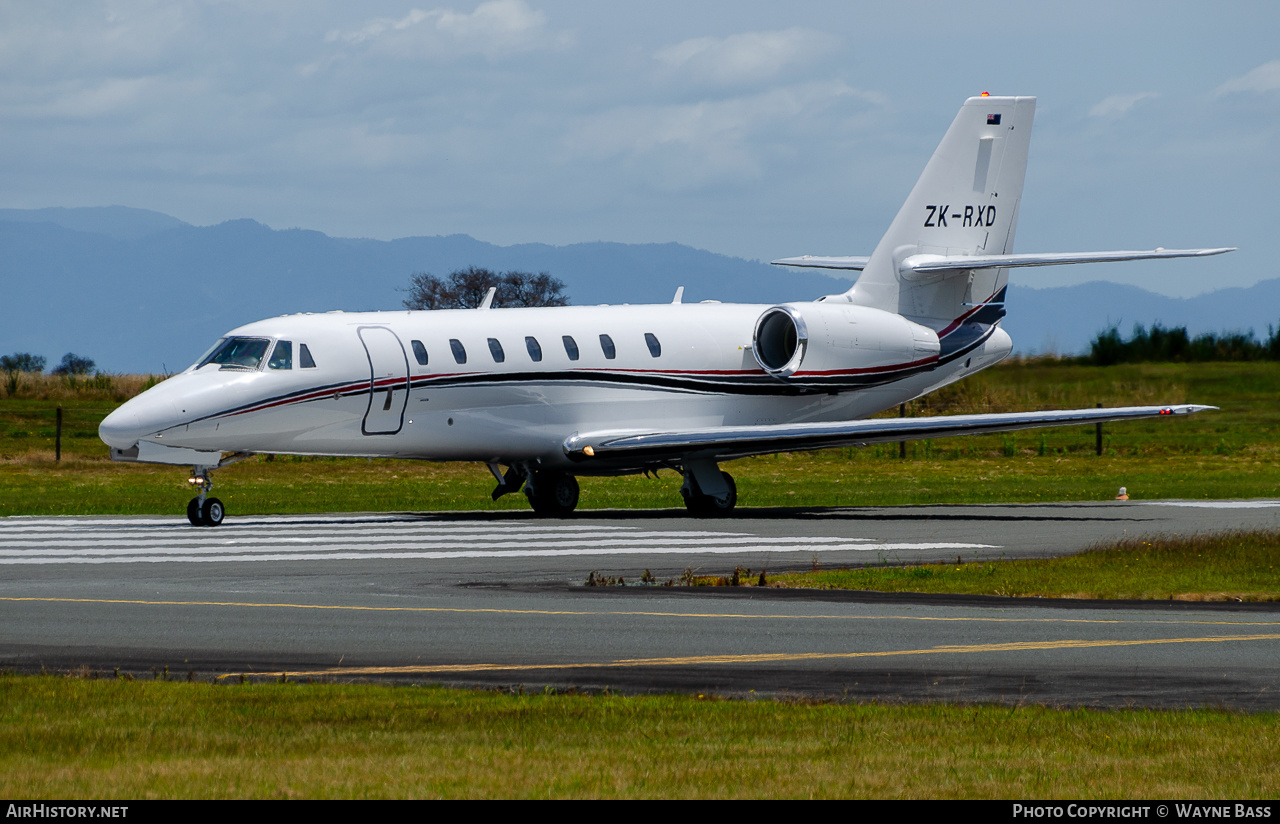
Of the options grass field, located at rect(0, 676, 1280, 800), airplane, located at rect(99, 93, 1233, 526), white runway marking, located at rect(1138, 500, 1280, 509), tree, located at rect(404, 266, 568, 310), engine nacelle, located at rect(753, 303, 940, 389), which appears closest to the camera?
grass field, located at rect(0, 676, 1280, 800)

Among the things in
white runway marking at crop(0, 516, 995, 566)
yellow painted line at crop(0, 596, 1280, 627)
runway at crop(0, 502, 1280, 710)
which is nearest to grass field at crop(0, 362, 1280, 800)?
runway at crop(0, 502, 1280, 710)

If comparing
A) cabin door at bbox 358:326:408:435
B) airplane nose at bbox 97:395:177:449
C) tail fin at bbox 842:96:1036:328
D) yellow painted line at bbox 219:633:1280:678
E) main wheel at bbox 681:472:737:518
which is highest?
tail fin at bbox 842:96:1036:328

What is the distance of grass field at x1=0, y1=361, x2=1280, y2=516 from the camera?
4025 centimetres

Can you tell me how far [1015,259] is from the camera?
33969 mm

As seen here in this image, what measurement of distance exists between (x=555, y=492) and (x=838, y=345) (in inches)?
234

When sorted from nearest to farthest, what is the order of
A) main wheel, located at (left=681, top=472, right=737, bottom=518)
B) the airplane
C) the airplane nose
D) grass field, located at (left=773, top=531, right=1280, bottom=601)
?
1. grass field, located at (left=773, top=531, right=1280, bottom=601)
2. the airplane nose
3. the airplane
4. main wheel, located at (left=681, top=472, right=737, bottom=518)

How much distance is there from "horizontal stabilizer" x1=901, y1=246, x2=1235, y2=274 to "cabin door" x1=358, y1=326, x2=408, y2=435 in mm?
10646

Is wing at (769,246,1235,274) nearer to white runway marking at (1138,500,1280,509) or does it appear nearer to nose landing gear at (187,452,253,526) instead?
white runway marking at (1138,500,1280,509)

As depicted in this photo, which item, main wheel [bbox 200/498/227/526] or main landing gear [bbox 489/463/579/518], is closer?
main wheel [bbox 200/498/227/526]

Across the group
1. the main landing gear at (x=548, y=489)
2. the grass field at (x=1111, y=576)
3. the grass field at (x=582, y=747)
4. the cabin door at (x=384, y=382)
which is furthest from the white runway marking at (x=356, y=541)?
the grass field at (x=582, y=747)

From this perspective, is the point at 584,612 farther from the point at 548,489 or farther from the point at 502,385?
the point at 548,489

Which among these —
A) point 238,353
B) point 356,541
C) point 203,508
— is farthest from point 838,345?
point 203,508

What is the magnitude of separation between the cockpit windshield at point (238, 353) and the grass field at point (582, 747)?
1781cm

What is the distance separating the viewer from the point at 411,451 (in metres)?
31.0
